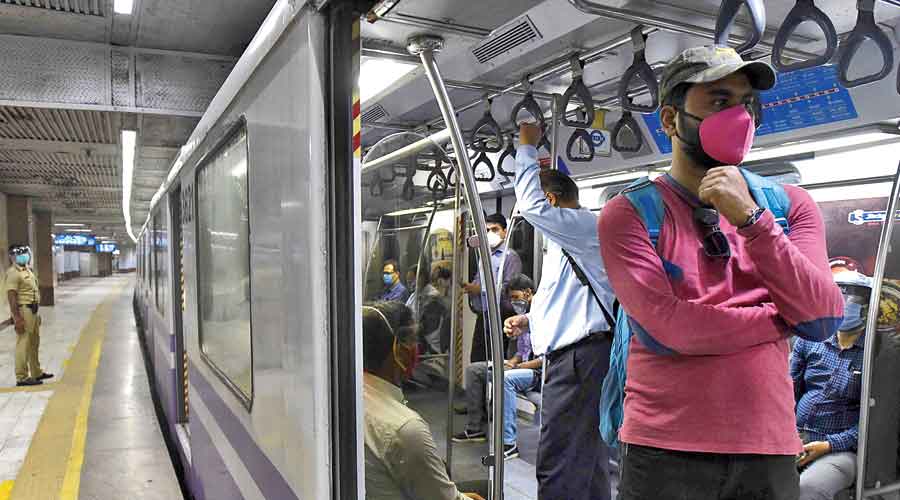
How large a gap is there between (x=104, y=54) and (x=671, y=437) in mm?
4934

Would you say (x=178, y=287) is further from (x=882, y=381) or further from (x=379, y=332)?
(x=882, y=381)

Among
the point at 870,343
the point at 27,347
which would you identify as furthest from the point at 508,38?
the point at 27,347

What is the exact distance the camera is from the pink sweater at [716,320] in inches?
53.3

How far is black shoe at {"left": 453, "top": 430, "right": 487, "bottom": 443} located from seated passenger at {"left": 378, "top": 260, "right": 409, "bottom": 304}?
82.7 inches

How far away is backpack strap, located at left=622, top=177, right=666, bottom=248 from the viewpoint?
151 cm

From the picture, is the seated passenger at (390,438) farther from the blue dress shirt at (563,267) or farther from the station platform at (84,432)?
the station platform at (84,432)

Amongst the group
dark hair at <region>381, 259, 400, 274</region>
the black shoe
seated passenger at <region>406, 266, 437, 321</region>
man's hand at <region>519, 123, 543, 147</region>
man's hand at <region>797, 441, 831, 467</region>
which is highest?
man's hand at <region>519, 123, 543, 147</region>

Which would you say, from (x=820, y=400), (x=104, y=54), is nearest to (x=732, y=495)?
(x=820, y=400)

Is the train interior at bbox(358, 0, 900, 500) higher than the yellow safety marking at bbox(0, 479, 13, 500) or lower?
higher

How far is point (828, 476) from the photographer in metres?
3.09

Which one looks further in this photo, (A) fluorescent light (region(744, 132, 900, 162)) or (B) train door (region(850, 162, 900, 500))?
(A) fluorescent light (region(744, 132, 900, 162))

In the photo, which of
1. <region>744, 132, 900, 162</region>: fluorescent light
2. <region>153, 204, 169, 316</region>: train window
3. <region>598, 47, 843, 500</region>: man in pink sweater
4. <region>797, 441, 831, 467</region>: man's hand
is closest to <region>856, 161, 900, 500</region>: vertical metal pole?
<region>797, 441, 831, 467</region>: man's hand

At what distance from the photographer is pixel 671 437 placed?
144 centimetres

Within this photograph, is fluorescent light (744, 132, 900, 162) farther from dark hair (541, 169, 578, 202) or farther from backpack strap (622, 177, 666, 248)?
backpack strap (622, 177, 666, 248)
